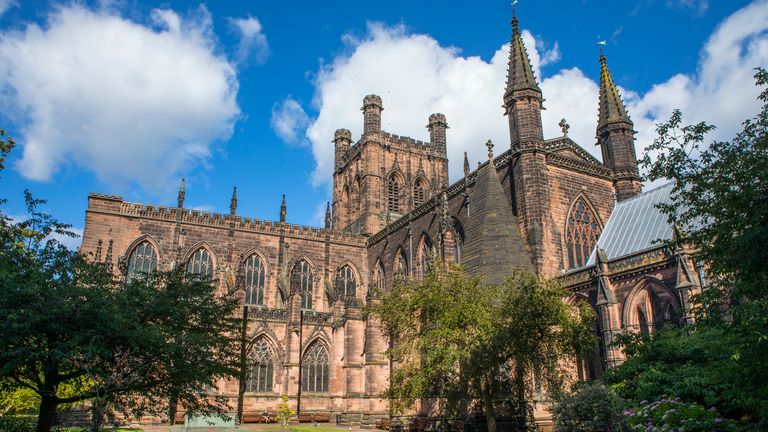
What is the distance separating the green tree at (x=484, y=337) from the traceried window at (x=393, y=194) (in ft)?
84.3

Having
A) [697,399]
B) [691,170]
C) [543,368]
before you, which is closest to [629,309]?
[543,368]

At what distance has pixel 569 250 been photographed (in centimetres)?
2806

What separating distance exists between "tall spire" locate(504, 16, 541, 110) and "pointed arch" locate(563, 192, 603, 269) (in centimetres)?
610

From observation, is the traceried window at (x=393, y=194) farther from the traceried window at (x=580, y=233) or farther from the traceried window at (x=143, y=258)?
the traceried window at (x=580, y=233)

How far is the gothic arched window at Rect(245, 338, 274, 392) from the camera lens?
31.8m

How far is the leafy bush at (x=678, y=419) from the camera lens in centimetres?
1082

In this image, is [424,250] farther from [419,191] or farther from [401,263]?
Answer: [419,191]

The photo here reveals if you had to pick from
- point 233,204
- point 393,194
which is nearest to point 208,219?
point 233,204

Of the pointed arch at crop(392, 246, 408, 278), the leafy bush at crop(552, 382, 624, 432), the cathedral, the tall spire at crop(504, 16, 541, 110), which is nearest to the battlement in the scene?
the cathedral

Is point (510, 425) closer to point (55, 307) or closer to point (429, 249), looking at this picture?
point (429, 249)

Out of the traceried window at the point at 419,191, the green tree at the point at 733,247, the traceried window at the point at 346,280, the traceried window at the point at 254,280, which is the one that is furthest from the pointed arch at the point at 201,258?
the green tree at the point at 733,247

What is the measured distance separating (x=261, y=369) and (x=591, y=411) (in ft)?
70.0

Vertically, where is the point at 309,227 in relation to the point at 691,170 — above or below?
above

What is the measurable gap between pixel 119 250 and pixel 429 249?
18369mm
